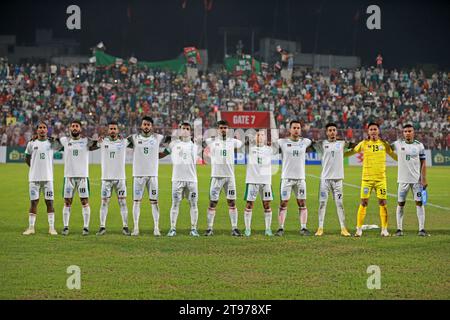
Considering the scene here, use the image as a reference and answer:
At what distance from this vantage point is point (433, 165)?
4222 cm

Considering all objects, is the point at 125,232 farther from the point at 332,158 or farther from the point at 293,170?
the point at 332,158

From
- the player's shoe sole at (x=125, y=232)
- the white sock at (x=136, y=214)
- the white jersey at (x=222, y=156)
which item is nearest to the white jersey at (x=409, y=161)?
the white jersey at (x=222, y=156)

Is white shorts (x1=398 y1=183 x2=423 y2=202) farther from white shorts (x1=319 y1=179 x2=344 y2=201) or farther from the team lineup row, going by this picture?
white shorts (x1=319 y1=179 x2=344 y2=201)

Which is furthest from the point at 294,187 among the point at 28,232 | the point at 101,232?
the point at 28,232

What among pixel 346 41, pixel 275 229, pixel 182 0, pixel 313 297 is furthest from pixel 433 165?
pixel 313 297

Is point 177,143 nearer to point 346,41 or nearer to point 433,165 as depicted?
point 433,165

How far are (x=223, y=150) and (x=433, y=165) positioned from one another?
29.6 meters

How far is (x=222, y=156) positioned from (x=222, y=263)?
377cm

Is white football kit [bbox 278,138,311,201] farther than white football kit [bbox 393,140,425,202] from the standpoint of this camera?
No

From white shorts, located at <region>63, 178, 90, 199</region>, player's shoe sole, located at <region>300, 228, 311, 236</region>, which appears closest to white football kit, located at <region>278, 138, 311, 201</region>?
player's shoe sole, located at <region>300, 228, 311, 236</region>

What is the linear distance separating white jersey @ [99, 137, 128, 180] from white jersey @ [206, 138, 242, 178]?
72.3 inches

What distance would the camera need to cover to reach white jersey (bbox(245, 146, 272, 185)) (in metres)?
15.1

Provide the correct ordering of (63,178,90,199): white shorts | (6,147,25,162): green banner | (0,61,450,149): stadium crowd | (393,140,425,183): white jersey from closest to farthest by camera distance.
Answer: (63,178,90,199): white shorts → (393,140,425,183): white jersey → (6,147,25,162): green banner → (0,61,450,149): stadium crowd

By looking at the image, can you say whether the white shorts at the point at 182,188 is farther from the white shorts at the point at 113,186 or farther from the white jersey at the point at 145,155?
the white shorts at the point at 113,186
